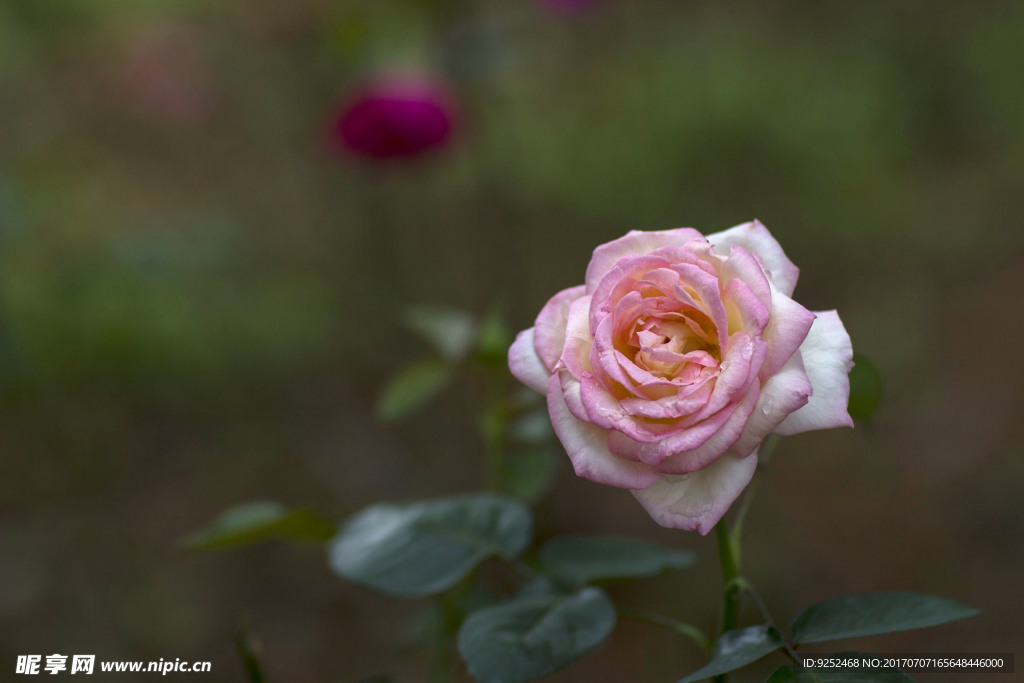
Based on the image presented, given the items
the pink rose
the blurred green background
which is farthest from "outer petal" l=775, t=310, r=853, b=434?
the blurred green background

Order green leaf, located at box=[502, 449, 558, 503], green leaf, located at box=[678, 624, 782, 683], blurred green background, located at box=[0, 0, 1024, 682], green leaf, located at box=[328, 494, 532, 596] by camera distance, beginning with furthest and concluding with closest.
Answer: blurred green background, located at box=[0, 0, 1024, 682], green leaf, located at box=[502, 449, 558, 503], green leaf, located at box=[328, 494, 532, 596], green leaf, located at box=[678, 624, 782, 683]

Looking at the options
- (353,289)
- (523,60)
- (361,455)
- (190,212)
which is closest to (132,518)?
(361,455)

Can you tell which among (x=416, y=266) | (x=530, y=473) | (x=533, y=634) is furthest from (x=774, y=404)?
(x=416, y=266)

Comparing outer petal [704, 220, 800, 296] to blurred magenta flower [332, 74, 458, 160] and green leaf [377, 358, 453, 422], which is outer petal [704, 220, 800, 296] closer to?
green leaf [377, 358, 453, 422]

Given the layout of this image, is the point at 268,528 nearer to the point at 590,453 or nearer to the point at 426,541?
the point at 426,541

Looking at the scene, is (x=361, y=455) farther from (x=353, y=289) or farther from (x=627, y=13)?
(x=627, y=13)

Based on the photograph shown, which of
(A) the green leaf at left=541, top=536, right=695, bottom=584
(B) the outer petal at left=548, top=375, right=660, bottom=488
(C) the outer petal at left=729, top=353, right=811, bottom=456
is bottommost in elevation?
(A) the green leaf at left=541, top=536, right=695, bottom=584

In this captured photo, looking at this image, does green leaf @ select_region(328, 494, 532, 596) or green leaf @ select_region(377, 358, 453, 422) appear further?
green leaf @ select_region(377, 358, 453, 422)
